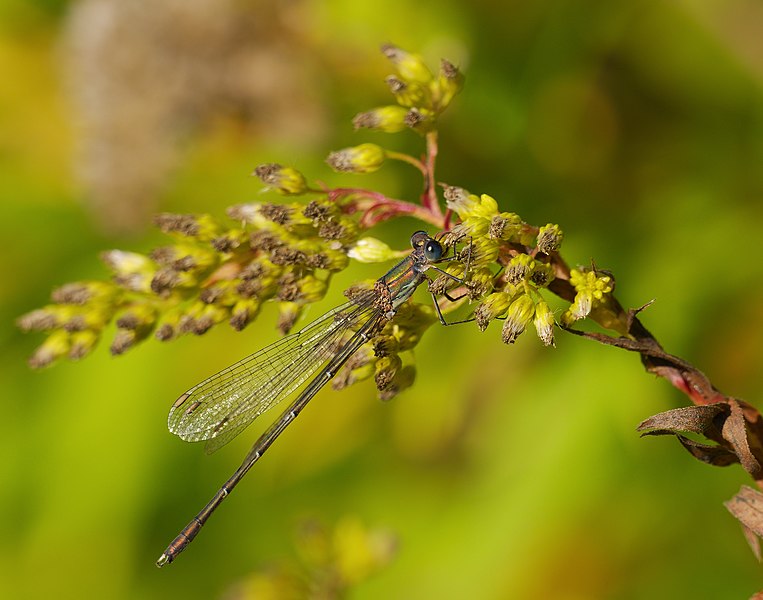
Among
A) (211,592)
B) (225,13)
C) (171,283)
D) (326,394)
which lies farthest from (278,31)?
(211,592)

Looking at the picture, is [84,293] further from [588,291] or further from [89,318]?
[588,291]

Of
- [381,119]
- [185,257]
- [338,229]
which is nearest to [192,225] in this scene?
[185,257]

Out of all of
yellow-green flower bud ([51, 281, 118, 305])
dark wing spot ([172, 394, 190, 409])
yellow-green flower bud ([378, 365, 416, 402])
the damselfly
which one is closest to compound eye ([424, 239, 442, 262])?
the damselfly

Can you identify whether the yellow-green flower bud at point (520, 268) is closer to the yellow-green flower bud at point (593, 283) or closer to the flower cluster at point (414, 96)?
the yellow-green flower bud at point (593, 283)

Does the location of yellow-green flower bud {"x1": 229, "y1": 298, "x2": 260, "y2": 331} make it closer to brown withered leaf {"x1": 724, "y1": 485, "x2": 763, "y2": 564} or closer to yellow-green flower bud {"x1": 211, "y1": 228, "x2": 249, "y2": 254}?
yellow-green flower bud {"x1": 211, "y1": 228, "x2": 249, "y2": 254}

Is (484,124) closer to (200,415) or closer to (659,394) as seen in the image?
(659,394)

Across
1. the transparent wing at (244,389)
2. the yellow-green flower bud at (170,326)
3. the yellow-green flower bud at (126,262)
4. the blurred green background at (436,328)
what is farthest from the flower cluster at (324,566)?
the yellow-green flower bud at (126,262)
